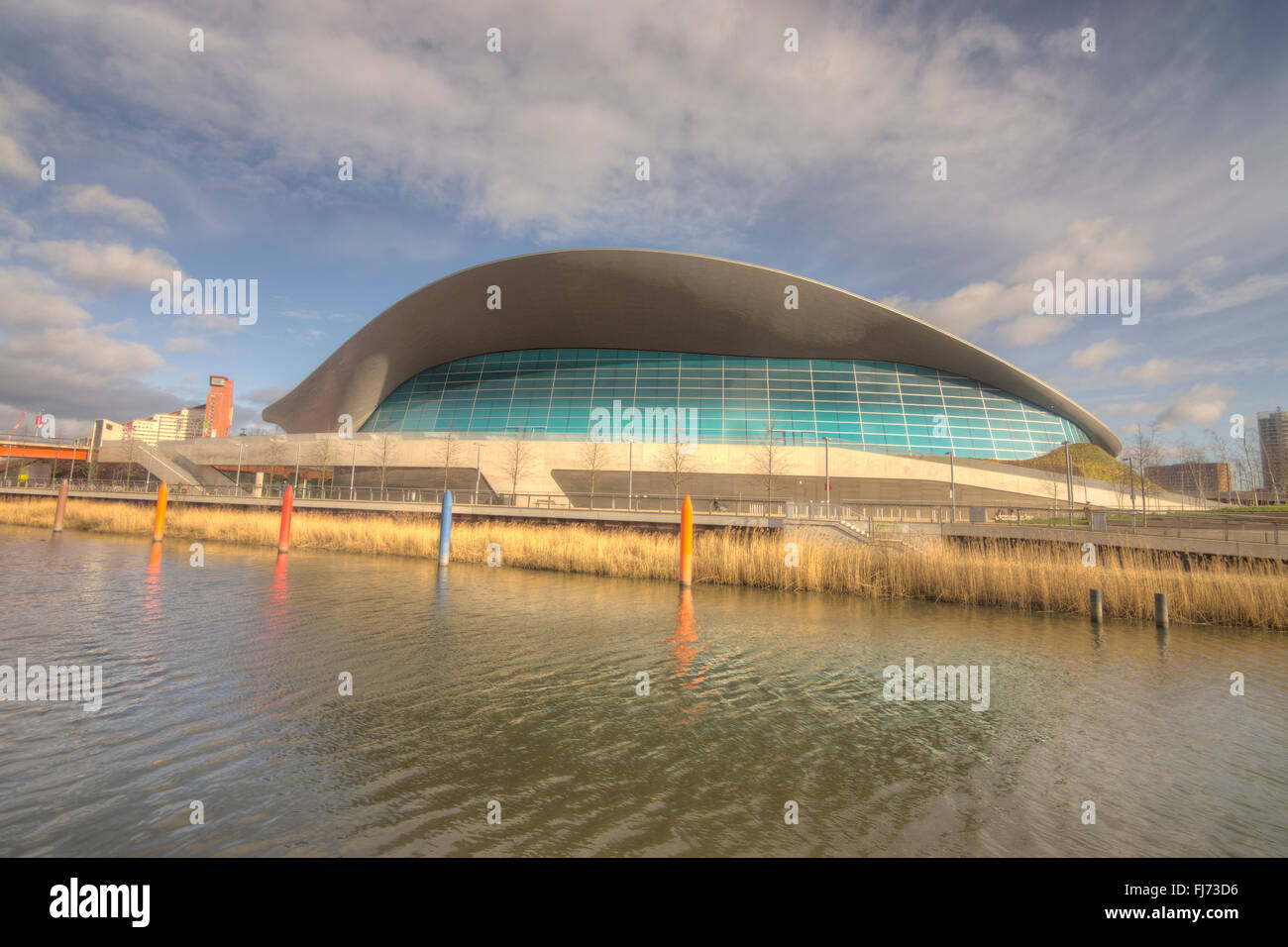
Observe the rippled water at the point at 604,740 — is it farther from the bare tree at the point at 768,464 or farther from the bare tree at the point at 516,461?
the bare tree at the point at 516,461

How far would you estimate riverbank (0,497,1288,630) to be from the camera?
10.9m

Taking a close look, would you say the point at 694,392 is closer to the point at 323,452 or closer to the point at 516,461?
the point at 516,461

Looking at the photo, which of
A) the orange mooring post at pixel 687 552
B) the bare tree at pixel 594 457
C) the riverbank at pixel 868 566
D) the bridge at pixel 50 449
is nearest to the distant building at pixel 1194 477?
the bare tree at pixel 594 457

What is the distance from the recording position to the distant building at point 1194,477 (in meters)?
42.5

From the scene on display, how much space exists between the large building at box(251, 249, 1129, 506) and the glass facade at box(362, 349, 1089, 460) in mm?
122

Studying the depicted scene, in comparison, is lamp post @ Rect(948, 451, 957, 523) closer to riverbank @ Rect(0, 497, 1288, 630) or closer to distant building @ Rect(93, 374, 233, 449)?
riverbank @ Rect(0, 497, 1288, 630)

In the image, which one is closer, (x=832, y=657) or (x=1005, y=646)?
(x=832, y=657)

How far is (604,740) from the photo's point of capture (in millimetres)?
4539

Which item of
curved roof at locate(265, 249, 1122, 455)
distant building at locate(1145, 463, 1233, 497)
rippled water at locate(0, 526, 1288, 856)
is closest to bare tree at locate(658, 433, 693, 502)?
curved roof at locate(265, 249, 1122, 455)

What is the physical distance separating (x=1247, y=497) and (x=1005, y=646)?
158ft

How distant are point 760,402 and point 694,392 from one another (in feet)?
13.7

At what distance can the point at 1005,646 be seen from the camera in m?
8.56
